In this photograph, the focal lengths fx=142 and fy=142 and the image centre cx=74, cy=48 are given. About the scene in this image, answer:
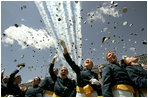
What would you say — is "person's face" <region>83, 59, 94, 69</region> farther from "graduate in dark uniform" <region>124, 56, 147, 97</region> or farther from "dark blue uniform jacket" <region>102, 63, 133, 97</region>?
"graduate in dark uniform" <region>124, 56, 147, 97</region>

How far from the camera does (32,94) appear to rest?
8289 mm

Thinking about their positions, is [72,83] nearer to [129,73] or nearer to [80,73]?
[80,73]

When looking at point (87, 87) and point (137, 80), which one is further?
point (87, 87)

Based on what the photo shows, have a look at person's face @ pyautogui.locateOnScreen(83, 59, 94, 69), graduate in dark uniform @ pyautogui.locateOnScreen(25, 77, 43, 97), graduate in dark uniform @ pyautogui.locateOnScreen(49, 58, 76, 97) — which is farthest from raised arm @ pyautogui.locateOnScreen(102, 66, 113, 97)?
graduate in dark uniform @ pyautogui.locateOnScreen(25, 77, 43, 97)

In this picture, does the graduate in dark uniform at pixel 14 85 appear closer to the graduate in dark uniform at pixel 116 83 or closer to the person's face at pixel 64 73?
the person's face at pixel 64 73

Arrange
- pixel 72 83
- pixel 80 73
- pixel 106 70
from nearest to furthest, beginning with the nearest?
pixel 106 70, pixel 80 73, pixel 72 83

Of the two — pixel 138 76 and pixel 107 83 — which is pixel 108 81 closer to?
pixel 107 83

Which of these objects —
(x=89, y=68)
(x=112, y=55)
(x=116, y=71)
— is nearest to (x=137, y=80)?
(x=116, y=71)

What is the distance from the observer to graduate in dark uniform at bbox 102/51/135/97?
13.7 ft

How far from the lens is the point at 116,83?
438 centimetres

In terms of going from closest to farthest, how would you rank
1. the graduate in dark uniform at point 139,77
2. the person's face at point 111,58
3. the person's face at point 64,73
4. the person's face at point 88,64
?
the graduate in dark uniform at point 139,77, the person's face at point 111,58, the person's face at point 88,64, the person's face at point 64,73

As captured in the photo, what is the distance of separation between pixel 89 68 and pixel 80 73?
0.46 m

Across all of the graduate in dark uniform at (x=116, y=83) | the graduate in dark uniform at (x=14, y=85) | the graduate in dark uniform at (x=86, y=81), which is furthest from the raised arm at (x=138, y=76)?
the graduate in dark uniform at (x=14, y=85)

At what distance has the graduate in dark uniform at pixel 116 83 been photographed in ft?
13.7
